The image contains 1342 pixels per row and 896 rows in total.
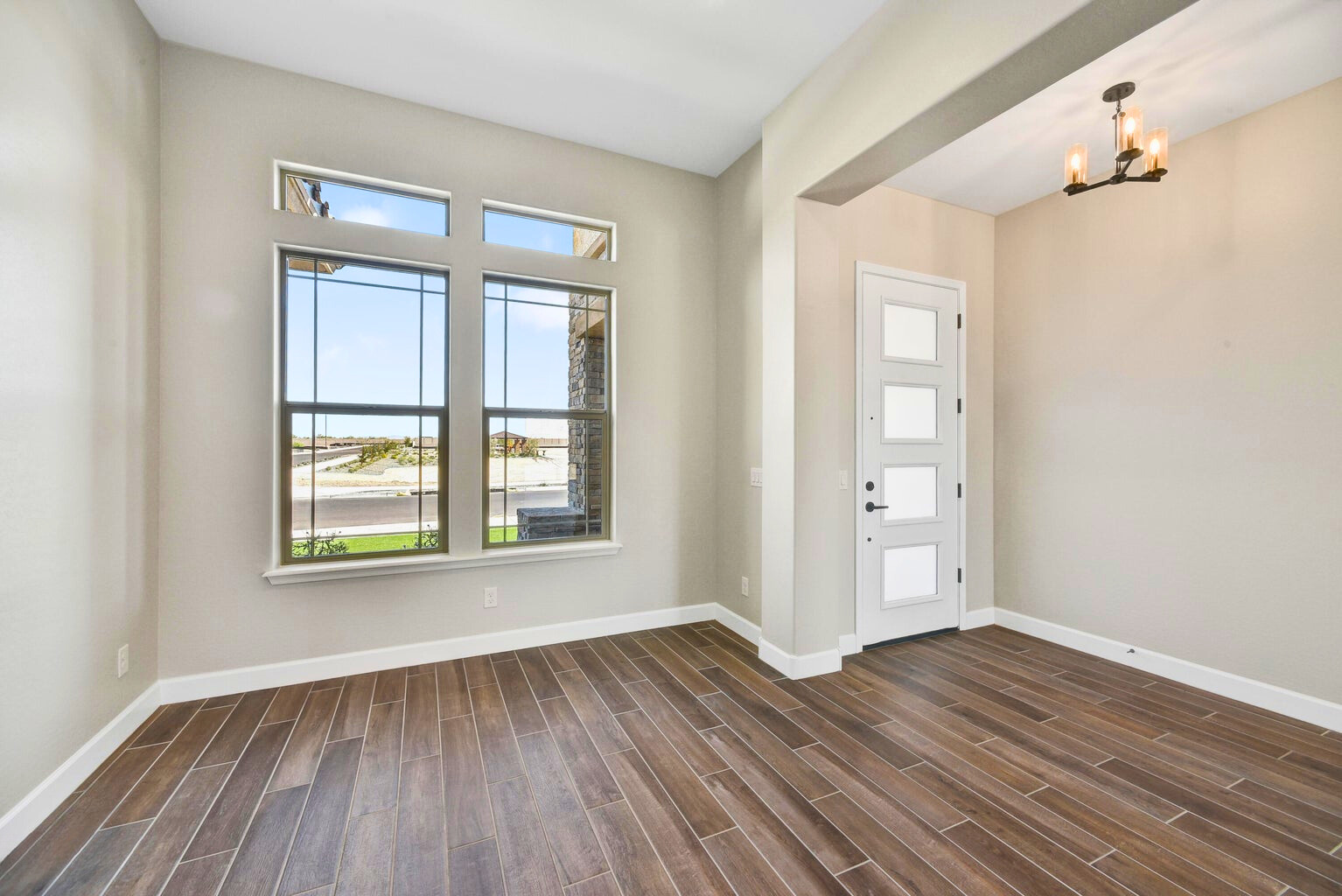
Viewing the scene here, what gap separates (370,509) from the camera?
10.3 ft

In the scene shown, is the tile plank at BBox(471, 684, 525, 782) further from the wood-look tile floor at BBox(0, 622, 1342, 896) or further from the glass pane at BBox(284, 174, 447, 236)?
the glass pane at BBox(284, 174, 447, 236)

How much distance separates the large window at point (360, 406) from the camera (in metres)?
2.95

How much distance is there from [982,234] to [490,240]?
3.56m

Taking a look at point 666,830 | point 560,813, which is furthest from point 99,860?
point 666,830

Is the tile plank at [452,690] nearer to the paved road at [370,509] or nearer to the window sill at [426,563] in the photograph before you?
the window sill at [426,563]

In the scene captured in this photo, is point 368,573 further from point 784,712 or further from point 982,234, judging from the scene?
point 982,234

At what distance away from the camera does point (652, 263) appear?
3.77 meters

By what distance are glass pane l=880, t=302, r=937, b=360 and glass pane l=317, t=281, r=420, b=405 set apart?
118 inches

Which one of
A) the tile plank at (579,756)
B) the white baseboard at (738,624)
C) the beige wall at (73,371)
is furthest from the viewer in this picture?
the white baseboard at (738,624)

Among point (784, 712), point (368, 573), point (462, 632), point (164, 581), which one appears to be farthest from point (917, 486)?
point (164, 581)

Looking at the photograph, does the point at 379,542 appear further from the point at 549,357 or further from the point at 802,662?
the point at 802,662

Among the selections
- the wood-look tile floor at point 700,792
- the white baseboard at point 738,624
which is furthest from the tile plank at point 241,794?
the white baseboard at point 738,624

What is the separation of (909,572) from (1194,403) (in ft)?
6.07

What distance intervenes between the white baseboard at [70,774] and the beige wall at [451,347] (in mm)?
261
